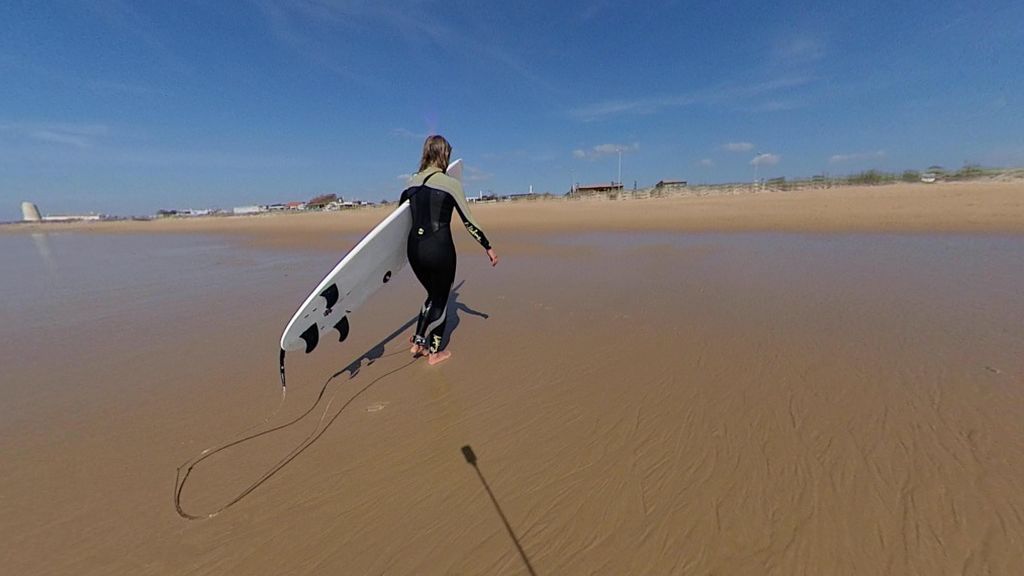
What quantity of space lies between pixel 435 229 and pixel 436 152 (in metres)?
0.73

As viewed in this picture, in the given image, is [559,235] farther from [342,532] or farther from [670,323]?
[342,532]

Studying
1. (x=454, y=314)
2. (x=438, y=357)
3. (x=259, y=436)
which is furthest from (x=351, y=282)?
(x=454, y=314)

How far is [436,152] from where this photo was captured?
133 inches

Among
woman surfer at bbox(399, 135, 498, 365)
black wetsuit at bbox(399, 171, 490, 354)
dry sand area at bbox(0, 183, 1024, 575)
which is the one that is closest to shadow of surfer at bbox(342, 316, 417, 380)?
dry sand area at bbox(0, 183, 1024, 575)

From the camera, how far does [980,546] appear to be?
1.54m

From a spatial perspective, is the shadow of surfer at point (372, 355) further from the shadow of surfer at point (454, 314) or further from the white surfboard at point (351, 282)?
the shadow of surfer at point (454, 314)

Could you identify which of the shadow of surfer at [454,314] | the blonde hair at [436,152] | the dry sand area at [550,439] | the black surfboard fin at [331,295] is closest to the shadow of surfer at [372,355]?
the dry sand area at [550,439]

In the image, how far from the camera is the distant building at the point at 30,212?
8362 centimetres

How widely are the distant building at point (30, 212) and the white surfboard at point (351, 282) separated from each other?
137m

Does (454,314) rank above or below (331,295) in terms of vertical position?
below

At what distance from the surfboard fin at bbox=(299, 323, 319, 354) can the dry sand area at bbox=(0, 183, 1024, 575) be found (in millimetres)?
407

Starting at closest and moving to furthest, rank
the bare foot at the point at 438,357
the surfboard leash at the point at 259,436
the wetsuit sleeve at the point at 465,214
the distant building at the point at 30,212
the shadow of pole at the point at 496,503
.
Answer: the shadow of pole at the point at 496,503
the surfboard leash at the point at 259,436
the wetsuit sleeve at the point at 465,214
the bare foot at the point at 438,357
the distant building at the point at 30,212

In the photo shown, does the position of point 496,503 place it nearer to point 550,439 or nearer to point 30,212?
point 550,439

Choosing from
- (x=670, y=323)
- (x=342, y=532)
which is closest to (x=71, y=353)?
(x=342, y=532)
